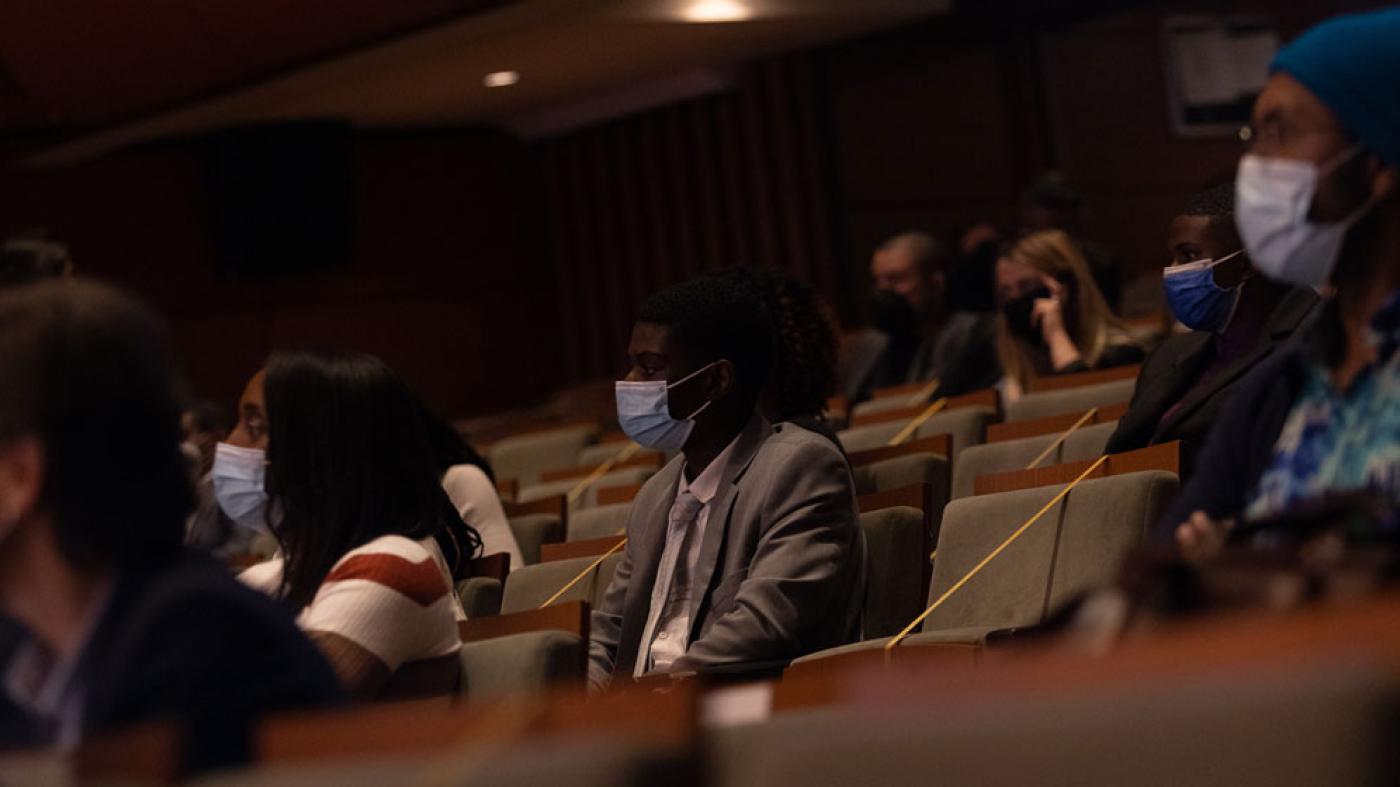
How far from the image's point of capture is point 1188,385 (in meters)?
2.79

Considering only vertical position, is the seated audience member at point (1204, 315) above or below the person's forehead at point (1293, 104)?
below

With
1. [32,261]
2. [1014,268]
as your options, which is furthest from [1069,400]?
[32,261]

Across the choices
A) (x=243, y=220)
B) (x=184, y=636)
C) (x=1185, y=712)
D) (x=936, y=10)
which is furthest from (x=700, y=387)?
(x=243, y=220)

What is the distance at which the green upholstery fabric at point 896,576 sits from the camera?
8.80 ft

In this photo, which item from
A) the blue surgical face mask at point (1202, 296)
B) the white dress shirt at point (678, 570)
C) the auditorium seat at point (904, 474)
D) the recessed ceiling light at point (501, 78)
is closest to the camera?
the white dress shirt at point (678, 570)

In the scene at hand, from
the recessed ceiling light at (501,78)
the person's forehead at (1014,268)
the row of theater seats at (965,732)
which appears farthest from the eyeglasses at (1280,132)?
the recessed ceiling light at (501,78)

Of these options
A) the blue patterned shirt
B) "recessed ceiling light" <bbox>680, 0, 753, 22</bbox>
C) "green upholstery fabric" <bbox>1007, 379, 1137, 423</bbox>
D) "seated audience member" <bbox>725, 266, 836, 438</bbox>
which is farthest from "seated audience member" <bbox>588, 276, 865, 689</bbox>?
"recessed ceiling light" <bbox>680, 0, 753, 22</bbox>

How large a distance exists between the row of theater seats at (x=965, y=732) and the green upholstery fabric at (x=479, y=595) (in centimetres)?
135

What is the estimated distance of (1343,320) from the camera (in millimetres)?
1562

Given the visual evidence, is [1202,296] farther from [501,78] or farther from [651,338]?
[501,78]

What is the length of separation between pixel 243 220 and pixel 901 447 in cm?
436

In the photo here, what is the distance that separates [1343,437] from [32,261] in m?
2.74

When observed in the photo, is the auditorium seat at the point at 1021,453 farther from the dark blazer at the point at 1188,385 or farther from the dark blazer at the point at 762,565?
the dark blazer at the point at 762,565

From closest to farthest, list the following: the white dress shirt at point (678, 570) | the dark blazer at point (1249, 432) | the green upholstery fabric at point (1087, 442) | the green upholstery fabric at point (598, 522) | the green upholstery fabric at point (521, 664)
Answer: the dark blazer at point (1249, 432), the green upholstery fabric at point (521, 664), the white dress shirt at point (678, 570), the green upholstery fabric at point (1087, 442), the green upholstery fabric at point (598, 522)
